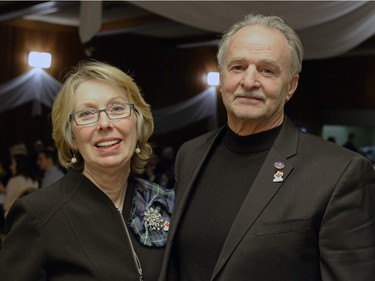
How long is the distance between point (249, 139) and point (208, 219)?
0.89ft

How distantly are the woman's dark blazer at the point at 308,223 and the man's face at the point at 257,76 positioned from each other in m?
0.16

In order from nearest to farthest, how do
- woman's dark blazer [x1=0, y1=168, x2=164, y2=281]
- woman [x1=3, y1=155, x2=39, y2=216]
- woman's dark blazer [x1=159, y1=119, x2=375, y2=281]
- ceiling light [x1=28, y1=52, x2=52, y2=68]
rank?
woman's dark blazer [x1=159, y1=119, x2=375, y2=281] < woman's dark blazer [x1=0, y1=168, x2=164, y2=281] < woman [x1=3, y1=155, x2=39, y2=216] < ceiling light [x1=28, y1=52, x2=52, y2=68]

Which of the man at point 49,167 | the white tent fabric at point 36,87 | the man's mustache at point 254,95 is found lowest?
the man at point 49,167

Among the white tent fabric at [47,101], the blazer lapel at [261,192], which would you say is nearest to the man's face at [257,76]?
the blazer lapel at [261,192]

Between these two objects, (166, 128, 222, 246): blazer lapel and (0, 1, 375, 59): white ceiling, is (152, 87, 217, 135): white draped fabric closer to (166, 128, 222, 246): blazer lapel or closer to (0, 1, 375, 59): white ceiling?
(0, 1, 375, 59): white ceiling

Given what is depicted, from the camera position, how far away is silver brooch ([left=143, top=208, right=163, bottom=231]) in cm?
201

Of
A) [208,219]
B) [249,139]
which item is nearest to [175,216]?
[208,219]

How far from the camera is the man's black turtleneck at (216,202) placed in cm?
177

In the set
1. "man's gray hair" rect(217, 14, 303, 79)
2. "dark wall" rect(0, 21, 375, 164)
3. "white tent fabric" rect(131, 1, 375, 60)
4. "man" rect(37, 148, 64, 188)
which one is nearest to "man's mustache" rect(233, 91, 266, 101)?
"man's gray hair" rect(217, 14, 303, 79)

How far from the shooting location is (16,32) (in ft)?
29.3

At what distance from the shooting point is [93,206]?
194 centimetres

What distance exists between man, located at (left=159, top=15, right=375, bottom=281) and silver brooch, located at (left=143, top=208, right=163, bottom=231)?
0.45 feet

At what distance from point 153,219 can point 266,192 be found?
0.50 meters

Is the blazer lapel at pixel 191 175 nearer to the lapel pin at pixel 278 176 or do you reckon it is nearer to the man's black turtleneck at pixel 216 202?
the man's black turtleneck at pixel 216 202
